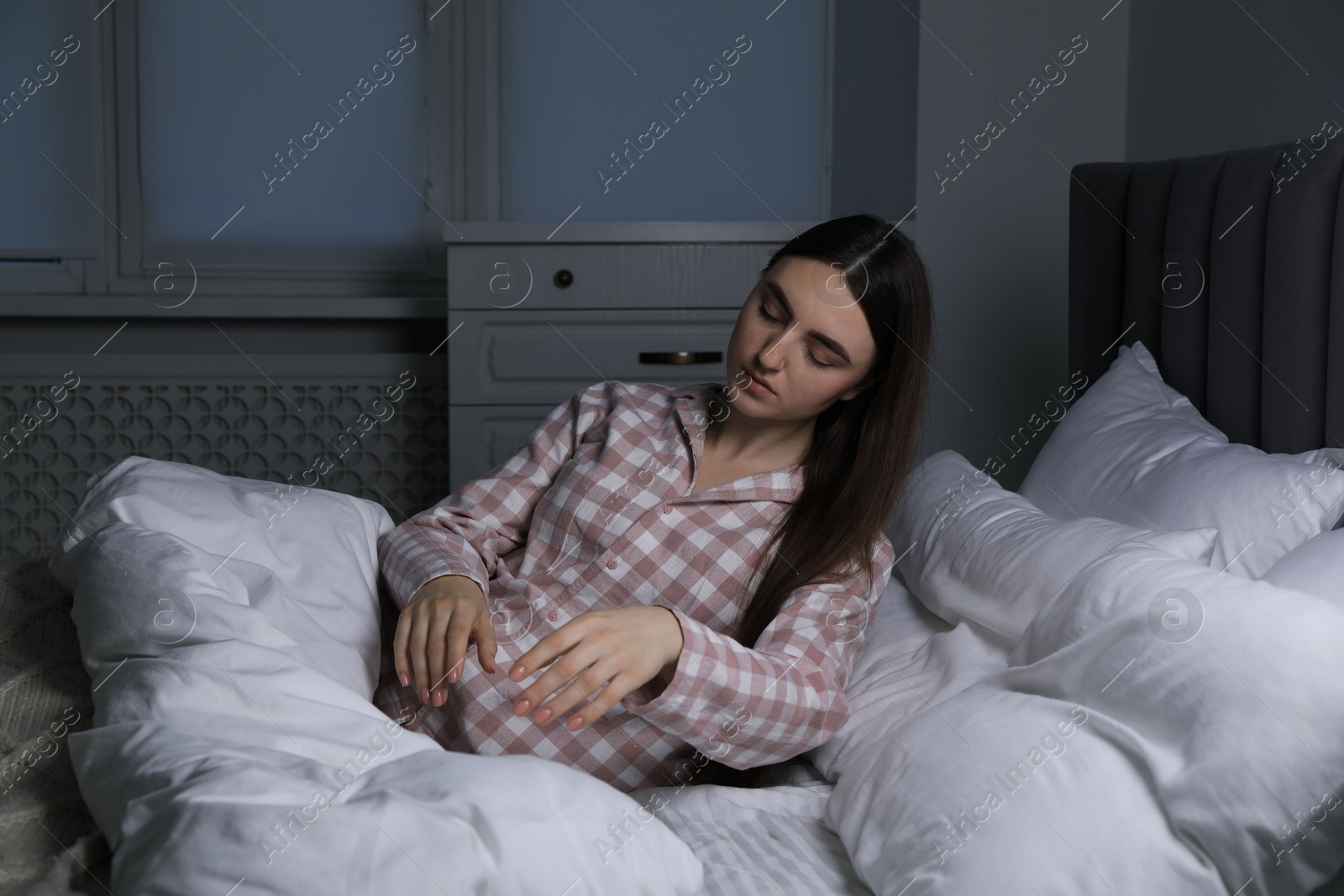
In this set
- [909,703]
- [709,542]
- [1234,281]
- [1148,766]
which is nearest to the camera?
[1148,766]

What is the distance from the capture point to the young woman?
0.88m

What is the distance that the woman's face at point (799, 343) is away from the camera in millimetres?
1043

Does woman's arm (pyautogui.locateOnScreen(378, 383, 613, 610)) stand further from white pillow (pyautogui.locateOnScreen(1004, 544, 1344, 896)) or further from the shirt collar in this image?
white pillow (pyautogui.locateOnScreen(1004, 544, 1344, 896))

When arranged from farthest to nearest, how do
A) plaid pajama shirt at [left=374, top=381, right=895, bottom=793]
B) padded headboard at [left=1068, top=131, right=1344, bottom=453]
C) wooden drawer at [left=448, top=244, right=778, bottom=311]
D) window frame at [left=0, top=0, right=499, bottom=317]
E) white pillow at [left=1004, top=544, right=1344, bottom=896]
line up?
window frame at [left=0, top=0, right=499, bottom=317]
wooden drawer at [left=448, top=244, right=778, bottom=311]
padded headboard at [left=1068, top=131, right=1344, bottom=453]
plaid pajama shirt at [left=374, top=381, right=895, bottom=793]
white pillow at [left=1004, top=544, right=1344, bottom=896]

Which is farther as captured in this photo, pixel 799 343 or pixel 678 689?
pixel 799 343

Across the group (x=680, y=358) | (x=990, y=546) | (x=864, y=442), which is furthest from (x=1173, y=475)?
(x=680, y=358)

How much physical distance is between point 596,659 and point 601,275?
5.19 feet

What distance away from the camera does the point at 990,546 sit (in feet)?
3.51

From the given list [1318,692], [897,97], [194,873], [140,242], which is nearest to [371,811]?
[194,873]

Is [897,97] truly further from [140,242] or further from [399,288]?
[140,242]

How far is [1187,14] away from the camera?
190cm

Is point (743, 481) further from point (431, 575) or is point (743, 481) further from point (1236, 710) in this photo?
point (1236, 710)

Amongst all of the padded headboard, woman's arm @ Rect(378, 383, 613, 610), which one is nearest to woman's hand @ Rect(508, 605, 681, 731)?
woman's arm @ Rect(378, 383, 613, 610)

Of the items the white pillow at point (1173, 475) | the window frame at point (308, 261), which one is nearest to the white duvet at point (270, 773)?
the white pillow at point (1173, 475)
